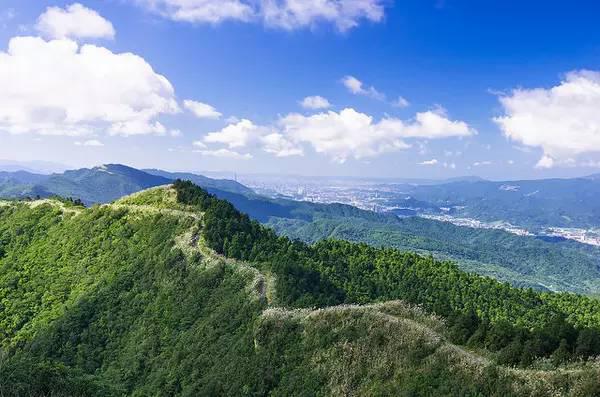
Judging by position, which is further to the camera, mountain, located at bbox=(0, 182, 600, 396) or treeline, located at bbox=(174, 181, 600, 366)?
mountain, located at bbox=(0, 182, 600, 396)

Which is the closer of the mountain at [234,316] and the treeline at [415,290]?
the treeline at [415,290]

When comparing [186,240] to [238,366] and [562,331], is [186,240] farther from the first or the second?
[562,331]

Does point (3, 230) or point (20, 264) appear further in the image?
point (3, 230)

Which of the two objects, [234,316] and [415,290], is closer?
[234,316]

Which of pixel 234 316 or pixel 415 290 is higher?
pixel 234 316

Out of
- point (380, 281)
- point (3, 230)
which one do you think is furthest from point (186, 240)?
point (3, 230)
